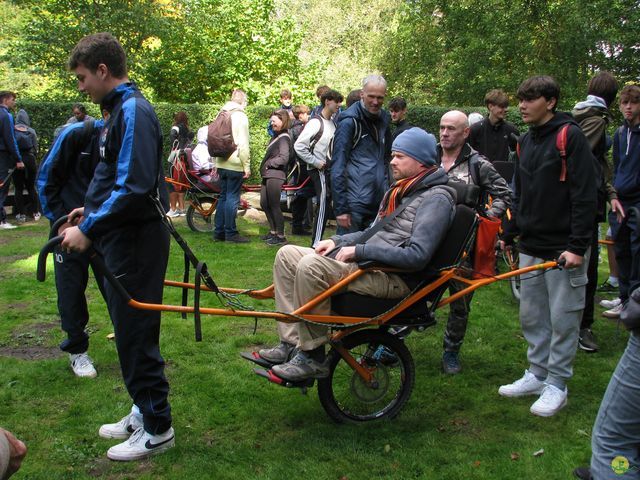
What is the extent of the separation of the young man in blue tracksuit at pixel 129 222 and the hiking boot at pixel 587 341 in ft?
12.4

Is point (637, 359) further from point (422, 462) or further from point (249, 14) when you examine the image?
point (249, 14)

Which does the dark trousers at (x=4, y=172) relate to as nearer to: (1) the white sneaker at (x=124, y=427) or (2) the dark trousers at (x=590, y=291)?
(1) the white sneaker at (x=124, y=427)

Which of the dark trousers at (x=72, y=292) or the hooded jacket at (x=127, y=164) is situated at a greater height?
the hooded jacket at (x=127, y=164)

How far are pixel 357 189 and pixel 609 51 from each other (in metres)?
15.0

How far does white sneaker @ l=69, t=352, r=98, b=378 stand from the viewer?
543cm

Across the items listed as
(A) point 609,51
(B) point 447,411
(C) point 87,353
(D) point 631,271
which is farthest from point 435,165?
(A) point 609,51

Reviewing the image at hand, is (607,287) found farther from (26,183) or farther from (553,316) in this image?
(26,183)

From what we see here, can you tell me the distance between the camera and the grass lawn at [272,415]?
4.12m

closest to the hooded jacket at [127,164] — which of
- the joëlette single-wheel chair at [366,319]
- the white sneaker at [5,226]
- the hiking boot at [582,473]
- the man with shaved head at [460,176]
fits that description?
the joëlette single-wheel chair at [366,319]

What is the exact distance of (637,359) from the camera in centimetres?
285

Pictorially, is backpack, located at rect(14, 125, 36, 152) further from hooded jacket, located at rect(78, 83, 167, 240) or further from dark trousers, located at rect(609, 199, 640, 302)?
dark trousers, located at rect(609, 199, 640, 302)

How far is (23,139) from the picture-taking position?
1247cm

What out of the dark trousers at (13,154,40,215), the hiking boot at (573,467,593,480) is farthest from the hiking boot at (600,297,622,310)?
the dark trousers at (13,154,40,215)

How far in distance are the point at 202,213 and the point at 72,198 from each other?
21.2 feet
